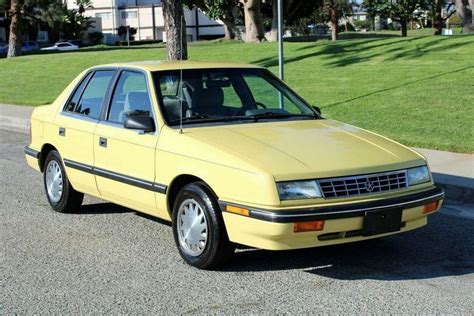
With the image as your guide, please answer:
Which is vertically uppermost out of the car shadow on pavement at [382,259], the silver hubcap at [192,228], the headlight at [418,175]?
the headlight at [418,175]

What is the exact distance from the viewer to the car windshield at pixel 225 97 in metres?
5.70

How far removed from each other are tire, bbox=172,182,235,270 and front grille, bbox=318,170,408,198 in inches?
32.9

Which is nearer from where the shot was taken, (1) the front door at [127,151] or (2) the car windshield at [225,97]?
(1) the front door at [127,151]

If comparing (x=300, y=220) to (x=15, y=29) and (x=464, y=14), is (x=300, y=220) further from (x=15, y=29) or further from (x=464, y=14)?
(x=15, y=29)

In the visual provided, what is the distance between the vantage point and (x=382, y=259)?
544 centimetres

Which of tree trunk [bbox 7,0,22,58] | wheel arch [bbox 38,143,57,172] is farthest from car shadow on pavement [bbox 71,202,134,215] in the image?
tree trunk [bbox 7,0,22,58]

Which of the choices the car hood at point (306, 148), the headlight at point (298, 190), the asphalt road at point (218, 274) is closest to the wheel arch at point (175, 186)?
the car hood at point (306, 148)

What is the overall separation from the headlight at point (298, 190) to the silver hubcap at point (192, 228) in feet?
2.35

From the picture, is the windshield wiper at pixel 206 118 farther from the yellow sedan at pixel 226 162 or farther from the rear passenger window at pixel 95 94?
the rear passenger window at pixel 95 94

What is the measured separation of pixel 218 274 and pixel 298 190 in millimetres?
983

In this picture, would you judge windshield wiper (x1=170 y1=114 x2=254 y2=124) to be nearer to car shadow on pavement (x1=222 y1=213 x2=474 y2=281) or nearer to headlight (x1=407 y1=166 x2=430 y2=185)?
car shadow on pavement (x1=222 y1=213 x2=474 y2=281)

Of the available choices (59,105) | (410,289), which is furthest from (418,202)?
(59,105)

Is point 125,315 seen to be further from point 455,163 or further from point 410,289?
point 455,163

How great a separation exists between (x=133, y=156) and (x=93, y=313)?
5.58 ft
